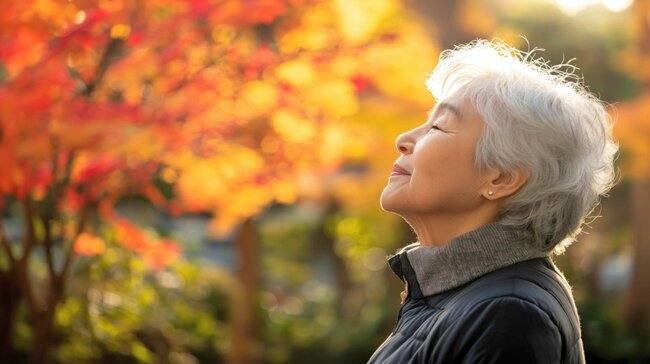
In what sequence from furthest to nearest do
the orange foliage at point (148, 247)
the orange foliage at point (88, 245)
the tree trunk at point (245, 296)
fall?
1. the tree trunk at point (245, 296)
2. the orange foliage at point (148, 247)
3. the orange foliage at point (88, 245)

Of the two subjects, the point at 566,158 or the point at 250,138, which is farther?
the point at 250,138

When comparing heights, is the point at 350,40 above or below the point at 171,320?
above

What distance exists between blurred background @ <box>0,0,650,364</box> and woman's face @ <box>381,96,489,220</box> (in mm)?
779

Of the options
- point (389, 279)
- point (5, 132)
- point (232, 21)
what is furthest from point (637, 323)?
point (5, 132)

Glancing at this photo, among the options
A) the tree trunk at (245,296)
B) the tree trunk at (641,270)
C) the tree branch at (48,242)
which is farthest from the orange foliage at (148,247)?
the tree trunk at (641,270)

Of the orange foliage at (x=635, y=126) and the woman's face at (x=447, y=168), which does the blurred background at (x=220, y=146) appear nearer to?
the orange foliage at (x=635, y=126)

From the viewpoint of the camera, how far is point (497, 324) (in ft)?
4.66

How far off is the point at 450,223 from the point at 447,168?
11 cm

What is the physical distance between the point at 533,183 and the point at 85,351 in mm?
5614

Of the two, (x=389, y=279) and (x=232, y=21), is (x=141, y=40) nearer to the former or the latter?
(x=232, y=21)

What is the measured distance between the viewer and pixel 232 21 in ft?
14.6

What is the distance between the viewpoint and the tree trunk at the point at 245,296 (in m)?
8.84

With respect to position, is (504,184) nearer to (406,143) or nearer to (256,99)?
(406,143)

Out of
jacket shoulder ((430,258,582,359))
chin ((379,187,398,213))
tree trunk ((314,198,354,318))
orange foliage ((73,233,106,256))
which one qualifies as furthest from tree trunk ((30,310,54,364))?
tree trunk ((314,198,354,318))
